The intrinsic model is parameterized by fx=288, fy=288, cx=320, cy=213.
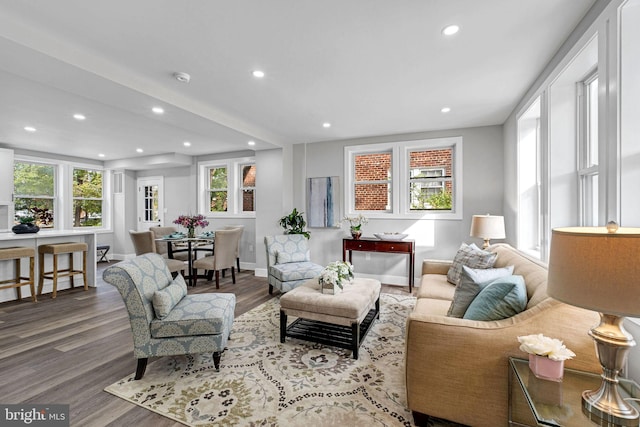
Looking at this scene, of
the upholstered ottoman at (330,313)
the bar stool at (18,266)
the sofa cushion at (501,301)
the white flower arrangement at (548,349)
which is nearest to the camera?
the white flower arrangement at (548,349)

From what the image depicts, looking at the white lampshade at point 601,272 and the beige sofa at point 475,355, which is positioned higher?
the white lampshade at point 601,272

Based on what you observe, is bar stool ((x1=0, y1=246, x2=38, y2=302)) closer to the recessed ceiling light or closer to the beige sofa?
the beige sofa

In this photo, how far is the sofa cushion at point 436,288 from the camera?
2.63m

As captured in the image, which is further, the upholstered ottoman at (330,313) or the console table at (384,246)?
the console table at (384,246)

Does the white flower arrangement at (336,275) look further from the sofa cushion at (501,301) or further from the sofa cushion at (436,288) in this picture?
the sofa cushion at (501,301)

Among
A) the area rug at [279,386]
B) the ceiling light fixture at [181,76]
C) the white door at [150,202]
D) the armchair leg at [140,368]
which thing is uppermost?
the ceiling light fixture at [181,76]

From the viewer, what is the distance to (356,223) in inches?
195

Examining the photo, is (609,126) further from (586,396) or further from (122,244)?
(122,244)

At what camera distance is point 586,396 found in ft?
3.82

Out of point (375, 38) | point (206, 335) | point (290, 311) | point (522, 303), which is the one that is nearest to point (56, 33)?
point (375, 38)

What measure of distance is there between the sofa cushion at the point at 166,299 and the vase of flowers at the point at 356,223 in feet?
9.54

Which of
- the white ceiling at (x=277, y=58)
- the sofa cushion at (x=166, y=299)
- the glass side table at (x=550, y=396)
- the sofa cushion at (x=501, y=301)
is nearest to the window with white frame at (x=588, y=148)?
the white ceiling at (x=277, y=58)

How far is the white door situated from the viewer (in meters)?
7.23

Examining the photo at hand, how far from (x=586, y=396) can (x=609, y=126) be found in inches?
54.8
